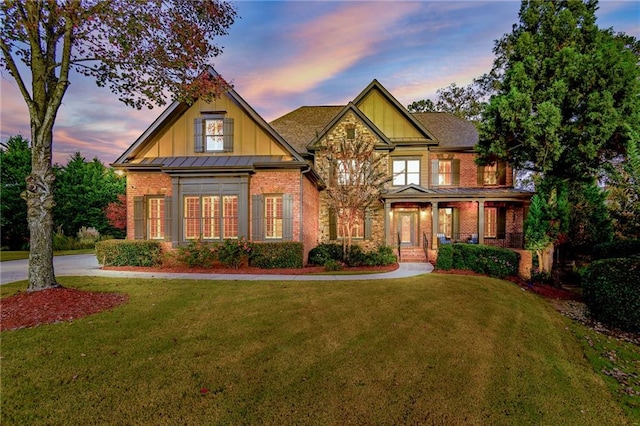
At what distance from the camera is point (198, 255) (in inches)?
483

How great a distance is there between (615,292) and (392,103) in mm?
13847

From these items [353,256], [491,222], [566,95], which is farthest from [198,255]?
[491,222]

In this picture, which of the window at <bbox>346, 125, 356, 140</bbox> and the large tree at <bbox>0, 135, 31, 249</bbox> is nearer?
the window at <bbox>346, 125, 356, 140</bbox>

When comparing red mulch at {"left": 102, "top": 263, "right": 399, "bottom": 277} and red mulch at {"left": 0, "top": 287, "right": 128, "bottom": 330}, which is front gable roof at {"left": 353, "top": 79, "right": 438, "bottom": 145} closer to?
red mulch at {"left": 102, "top": 263, "right": 399, "bottom": 277}

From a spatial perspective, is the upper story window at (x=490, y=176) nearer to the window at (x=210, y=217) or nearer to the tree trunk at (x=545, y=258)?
the tree trunk at (x=545, y=258)

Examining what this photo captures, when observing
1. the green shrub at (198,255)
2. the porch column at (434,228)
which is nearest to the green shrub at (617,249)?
the porch column at (434,228)

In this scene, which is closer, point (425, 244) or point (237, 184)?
point (237, 184)

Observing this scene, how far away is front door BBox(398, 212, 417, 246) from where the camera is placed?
59.3 ft

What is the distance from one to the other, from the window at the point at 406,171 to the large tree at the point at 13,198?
26730 mm

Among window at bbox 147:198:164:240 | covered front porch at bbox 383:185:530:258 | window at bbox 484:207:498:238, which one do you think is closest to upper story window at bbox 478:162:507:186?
covered front porch at bbox 383:185:530:258

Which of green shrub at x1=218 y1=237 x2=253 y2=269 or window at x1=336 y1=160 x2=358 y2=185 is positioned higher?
window at x1=336 y1=160 x2=358 y2=185

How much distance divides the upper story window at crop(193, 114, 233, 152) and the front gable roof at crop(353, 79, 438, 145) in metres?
7.89

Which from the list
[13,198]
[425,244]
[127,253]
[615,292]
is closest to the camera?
[615,292]

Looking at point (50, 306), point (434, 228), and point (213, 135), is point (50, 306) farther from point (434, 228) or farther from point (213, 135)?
point (434, 228)
